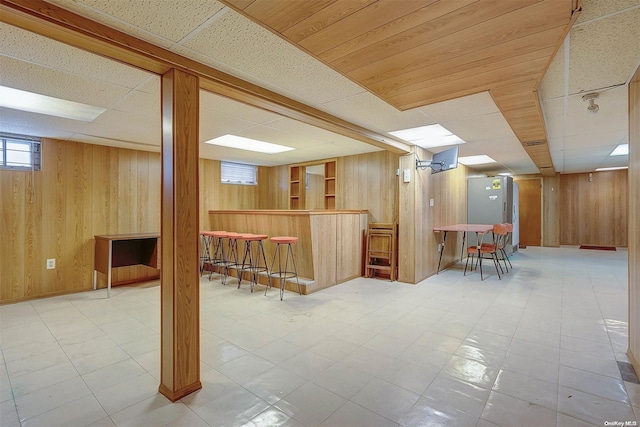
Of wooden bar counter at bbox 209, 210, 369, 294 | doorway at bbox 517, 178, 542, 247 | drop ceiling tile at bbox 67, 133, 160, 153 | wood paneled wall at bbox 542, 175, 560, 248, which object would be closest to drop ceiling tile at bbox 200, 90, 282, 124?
wooden bar counter at bbox 209, 210, 369, 294

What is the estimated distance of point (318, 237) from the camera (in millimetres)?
4398

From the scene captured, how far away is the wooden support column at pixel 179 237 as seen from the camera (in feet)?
6.16

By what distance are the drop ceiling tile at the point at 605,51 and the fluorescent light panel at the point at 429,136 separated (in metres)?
1.47

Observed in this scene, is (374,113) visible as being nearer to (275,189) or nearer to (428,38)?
(428,38)

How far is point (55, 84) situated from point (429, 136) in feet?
13.4

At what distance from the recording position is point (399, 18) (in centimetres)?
155

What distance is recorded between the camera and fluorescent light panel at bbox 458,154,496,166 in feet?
19.6

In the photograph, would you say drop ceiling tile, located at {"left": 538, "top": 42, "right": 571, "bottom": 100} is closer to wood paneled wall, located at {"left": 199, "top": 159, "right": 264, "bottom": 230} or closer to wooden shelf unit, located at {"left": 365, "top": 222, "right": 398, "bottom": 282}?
wooden shelf unit, located at {"left": 365, "top": 222, "right": 398, "bottom": 282}

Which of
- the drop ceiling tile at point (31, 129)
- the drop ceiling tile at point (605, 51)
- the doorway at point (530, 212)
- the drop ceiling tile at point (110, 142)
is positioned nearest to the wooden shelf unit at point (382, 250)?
the drop ceiling tile at point (605, 51)

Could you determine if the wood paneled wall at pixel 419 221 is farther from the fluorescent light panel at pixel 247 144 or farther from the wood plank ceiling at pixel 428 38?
the wood plank ceiling at pixel 428 38

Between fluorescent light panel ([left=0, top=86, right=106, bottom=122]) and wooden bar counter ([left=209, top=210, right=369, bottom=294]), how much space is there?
100 inches

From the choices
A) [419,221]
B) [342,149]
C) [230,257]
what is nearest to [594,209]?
[419,221]

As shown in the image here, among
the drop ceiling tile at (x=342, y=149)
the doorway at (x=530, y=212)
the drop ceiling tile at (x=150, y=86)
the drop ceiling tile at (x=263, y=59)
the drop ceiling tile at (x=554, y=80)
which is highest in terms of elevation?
the drop ceiling tile at (x=342, y=149)

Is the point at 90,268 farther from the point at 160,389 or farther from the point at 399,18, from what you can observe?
the point at 399,18
